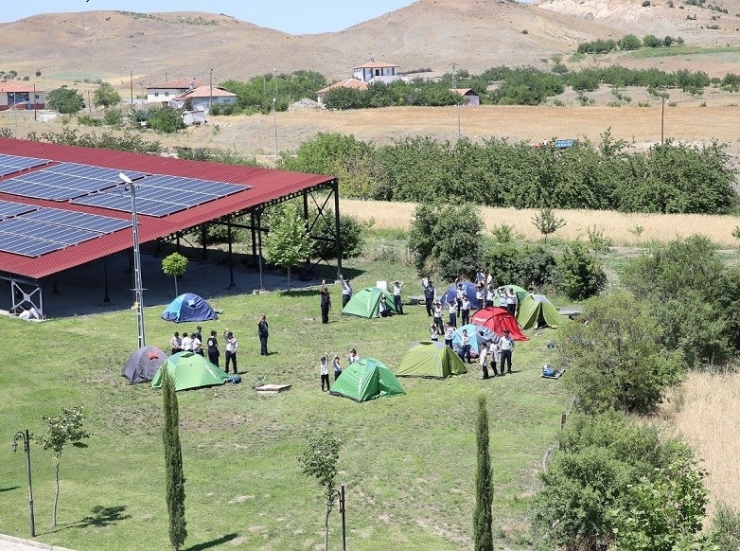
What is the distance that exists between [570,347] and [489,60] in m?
153

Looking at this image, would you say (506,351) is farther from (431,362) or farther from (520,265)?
(520,265)

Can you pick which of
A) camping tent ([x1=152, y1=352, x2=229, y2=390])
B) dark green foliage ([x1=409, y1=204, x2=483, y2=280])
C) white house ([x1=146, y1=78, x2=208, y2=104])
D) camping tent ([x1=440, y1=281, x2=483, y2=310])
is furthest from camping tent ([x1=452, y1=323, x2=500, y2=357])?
white house ([x1=146, y1=78, x2=208, y2=104])

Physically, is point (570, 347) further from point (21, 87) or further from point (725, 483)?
point (21, 87)

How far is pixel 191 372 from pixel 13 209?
17.4 metres

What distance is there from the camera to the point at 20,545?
21.6 m

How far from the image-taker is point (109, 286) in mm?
43625

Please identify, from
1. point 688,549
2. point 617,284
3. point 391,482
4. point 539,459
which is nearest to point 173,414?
point 391,482

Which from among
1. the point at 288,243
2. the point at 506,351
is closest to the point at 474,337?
the point at 506,351

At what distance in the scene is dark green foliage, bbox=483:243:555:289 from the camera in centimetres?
4103

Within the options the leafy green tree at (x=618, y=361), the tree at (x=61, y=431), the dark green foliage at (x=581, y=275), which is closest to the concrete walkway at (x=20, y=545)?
the tree at (x=61, y=431)

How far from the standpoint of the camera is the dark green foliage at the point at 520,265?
4103 centimetres

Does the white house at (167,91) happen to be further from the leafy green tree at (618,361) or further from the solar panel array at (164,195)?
the leafy green tree at (618,361)

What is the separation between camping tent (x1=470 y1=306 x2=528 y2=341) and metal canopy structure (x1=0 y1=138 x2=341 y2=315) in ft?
30.2

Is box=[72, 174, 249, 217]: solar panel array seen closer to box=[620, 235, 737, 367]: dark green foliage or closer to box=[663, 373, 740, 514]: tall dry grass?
box=[620, 235, 737, 367]: dark green foliage
